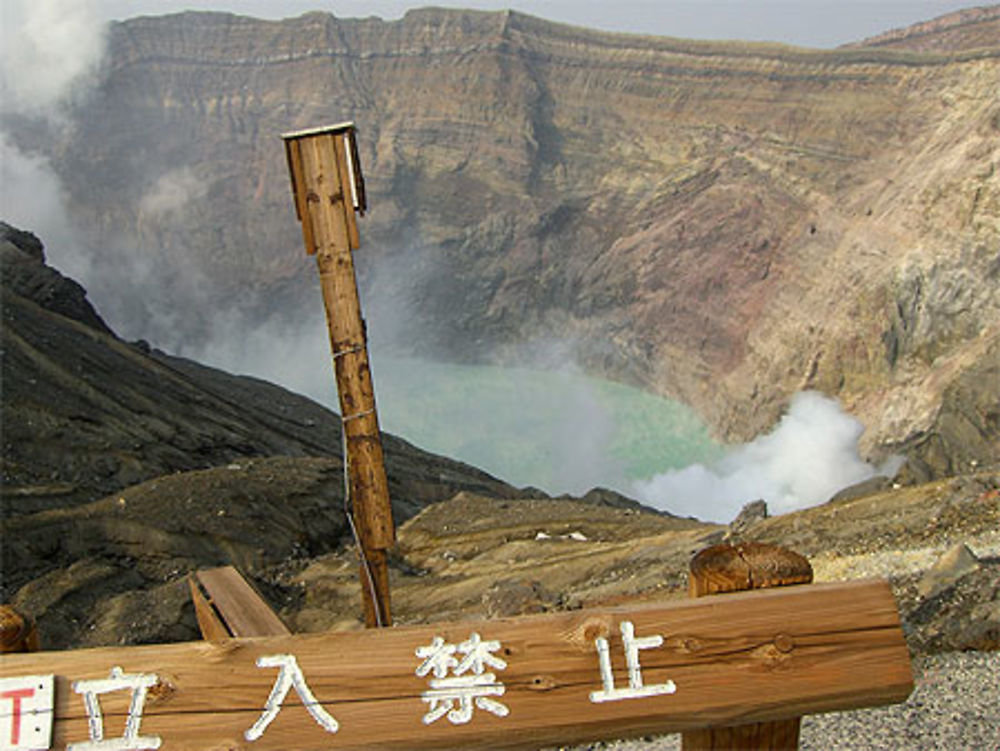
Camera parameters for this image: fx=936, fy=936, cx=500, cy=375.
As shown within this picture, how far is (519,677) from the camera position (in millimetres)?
2314

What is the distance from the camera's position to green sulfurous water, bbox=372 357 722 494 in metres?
44.8

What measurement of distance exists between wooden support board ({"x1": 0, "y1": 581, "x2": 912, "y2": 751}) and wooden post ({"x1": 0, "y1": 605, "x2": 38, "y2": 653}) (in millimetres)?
105

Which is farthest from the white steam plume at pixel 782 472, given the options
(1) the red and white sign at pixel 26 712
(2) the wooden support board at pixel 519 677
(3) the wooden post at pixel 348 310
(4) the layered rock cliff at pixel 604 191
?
(1) the red and white sign at pixel 26 712

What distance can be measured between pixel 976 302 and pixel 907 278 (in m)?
3.66

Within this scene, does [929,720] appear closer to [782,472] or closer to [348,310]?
[348,310]

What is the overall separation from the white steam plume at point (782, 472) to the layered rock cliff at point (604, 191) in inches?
51.8

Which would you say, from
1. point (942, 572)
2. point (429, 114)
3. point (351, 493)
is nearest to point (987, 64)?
point (429, 114)

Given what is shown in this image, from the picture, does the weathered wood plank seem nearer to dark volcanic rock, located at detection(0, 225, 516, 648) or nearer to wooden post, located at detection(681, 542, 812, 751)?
wooden post, located at detection(681, 542, 812, 751)

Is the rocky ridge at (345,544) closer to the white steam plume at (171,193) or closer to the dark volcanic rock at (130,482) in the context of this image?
the dark volcanic rock at (130,482)

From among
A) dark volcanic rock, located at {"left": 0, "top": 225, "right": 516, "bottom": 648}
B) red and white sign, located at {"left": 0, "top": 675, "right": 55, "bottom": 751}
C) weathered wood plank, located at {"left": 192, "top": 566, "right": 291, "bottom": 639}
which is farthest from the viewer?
dark volcanic rock, located at {"left": 0, "top": 225, "right": 516, "bottom": 648}

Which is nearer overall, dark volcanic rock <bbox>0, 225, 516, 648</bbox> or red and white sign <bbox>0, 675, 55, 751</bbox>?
red and white sign <bbox>0, 675, 55, 751</bbox>

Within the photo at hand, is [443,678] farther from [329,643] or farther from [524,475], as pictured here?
[524,475]

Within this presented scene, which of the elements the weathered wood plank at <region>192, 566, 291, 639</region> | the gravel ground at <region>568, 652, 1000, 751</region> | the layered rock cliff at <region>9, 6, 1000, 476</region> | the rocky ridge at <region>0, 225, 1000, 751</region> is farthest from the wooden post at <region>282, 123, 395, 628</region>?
the layered rock cliff at <region>9, 6, 1000, 476</region>

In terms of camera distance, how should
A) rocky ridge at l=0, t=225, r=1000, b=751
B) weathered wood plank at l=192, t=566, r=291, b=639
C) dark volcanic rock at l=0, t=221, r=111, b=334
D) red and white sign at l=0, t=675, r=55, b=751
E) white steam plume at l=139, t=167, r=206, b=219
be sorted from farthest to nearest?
white steam plume at l=139, t=167, r=206, b=219 → dark volcanic rock at l=0, t=221, r=111, b=334 → rocky ridge at l=0, t=225, r=1000, b=751 → weathered wood plank at l=192, t=566, r=291, b=639 → red and white sign at l=0, t=675, r=55, b=751
